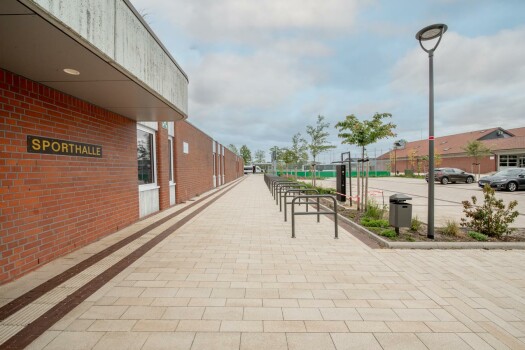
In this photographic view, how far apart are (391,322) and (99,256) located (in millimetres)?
4388

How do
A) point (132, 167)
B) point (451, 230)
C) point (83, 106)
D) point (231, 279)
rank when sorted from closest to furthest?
Result: point (231, 279) < point (83, 106) < point (451, 230) < point (132, 167)

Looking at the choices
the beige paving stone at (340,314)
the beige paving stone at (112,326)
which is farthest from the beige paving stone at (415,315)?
the beige paving stone at (112,326)

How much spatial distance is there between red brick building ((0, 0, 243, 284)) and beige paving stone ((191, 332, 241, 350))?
2.86 meters

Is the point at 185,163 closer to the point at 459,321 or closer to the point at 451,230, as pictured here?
the point at 451,230

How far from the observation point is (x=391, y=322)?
278 cm

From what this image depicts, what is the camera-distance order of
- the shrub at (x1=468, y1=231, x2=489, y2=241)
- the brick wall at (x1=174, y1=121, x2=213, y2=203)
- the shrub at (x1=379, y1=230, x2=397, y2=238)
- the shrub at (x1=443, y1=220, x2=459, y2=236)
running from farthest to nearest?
the brick wall at (x1=174, y1=121, x2=213, y2=203) < the shrub at (x1=443, y1=220, x2=459, y2=236) < the shrub at (x1=379, y1=230, x2=397, y2=238) < the shrub at (x1=468, y1=231, x2=489, y2=241)

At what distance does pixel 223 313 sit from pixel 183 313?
408 millimetres

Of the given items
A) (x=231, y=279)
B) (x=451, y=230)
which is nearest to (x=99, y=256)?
(x=231, y=279)

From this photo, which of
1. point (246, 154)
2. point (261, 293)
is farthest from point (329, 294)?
Result: point (246, 154)

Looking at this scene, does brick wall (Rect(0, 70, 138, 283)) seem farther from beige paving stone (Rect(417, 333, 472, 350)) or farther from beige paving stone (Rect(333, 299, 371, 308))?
beige paving stone (Rect(417, 333, 472, 350))

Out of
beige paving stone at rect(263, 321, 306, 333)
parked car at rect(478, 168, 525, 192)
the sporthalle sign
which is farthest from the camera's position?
parked car at rect(478, 168, 525, 192)

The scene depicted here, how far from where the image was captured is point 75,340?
2479 mm

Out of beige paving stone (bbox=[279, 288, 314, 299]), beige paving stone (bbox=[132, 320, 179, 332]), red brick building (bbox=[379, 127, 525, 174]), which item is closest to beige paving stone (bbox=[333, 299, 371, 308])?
beige paving stone (bbox=[279, 288, 314, 299])

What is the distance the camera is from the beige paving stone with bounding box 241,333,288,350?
2.39m
